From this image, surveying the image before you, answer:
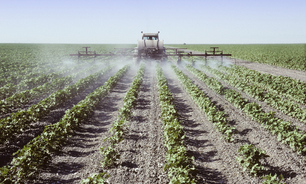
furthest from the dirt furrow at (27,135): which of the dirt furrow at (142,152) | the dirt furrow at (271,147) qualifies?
the dirt furrow at (271,147)

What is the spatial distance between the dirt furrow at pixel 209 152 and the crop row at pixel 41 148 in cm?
389

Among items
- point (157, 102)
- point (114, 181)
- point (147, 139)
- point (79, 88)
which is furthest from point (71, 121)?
point (79, 88)

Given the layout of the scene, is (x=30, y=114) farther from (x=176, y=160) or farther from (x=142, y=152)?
(x=176, y=160)

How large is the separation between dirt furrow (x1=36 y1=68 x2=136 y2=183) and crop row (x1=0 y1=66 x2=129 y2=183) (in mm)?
238

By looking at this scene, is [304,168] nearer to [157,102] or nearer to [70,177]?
[70,177]

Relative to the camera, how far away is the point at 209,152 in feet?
22.2

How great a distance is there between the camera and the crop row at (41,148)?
16.6 feet

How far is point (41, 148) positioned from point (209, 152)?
15.3ft

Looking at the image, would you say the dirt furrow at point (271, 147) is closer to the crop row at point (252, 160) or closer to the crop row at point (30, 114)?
the crop row at point (252, 160)

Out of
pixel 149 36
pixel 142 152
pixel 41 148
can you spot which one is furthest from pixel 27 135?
pixel 149 36

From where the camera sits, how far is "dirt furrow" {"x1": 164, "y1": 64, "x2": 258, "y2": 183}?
18.0 ft

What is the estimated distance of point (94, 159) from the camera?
20.9 feet

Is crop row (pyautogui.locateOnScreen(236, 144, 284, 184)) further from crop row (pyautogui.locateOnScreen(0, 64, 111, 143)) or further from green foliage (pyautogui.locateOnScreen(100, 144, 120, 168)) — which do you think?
crop row (pyautogui.locateOnScreen(0, 64, 111, 143))

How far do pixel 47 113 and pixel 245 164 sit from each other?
826 centimetres
